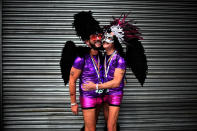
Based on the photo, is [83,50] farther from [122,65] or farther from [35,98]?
[35,98]

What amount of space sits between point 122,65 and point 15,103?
2897 millimetres

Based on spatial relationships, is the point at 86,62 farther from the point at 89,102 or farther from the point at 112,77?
the point at 89,102

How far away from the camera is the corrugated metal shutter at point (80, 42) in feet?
12.9

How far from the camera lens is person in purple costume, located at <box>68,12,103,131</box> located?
2625 millimetres

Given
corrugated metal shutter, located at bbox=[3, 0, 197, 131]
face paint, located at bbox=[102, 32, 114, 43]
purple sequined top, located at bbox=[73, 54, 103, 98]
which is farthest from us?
corrugated metal shutter, located at bbox=[3, 0, 197, 131]

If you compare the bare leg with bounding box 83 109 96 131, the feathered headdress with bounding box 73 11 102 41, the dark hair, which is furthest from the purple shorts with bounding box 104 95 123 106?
the feathered headdress with bounding box 73 11 102 41

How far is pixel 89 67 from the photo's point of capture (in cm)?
269

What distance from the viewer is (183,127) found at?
4211 mm

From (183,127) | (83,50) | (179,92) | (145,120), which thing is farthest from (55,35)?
(183,127)

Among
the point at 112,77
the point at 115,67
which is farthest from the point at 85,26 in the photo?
the point at 112,77

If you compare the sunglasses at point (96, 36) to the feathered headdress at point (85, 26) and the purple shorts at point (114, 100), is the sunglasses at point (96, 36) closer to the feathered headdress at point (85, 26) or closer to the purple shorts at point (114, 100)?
the feathered headdress at point (85, 26)

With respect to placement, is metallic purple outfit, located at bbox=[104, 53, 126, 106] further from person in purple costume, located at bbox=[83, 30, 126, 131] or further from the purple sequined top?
the purple sequined top

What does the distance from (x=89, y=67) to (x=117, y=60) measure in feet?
1.53

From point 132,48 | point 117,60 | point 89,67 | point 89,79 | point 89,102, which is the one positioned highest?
point 132,48
